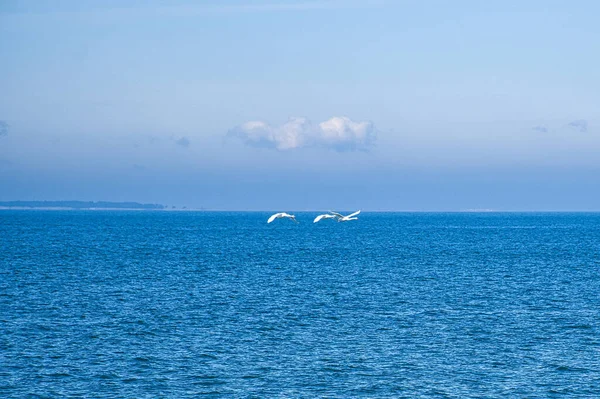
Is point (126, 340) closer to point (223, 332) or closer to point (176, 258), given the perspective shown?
point (223, 332)

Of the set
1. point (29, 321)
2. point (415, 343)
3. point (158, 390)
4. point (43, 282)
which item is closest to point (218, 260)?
point (43, 282)

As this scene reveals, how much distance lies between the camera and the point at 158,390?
1355 inches

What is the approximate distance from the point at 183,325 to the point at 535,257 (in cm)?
7025

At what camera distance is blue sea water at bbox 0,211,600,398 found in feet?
117

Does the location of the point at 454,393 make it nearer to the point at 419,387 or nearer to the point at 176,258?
the point at 419,387

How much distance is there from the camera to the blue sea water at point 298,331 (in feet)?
117

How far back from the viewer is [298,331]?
46906 mm

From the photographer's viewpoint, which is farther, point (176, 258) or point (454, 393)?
point (176, 258)

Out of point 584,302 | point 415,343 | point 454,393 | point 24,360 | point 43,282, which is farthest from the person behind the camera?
point 43,282

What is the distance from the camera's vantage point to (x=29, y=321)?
163ft

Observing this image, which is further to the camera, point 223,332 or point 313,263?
point 313,263

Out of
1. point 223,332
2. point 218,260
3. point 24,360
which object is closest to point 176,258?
point 218,260

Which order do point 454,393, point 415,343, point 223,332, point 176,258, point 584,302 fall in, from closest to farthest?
point 454,393 < point 415,343 < point 223,332 < point 584,302 < point 176,258

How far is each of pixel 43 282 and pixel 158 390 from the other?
136 feet
